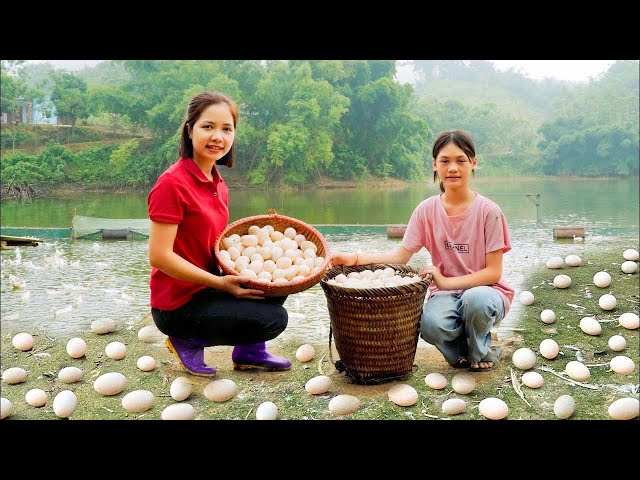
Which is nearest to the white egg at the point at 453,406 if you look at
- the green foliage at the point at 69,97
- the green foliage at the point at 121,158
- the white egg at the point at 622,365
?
the white egg at the point at 622,365

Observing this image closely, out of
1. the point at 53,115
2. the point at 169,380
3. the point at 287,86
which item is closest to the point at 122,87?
the point at 53,115

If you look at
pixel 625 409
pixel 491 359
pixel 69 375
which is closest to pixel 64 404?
pixel 69 375

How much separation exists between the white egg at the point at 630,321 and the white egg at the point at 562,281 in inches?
21.7

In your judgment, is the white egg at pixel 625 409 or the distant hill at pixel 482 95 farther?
the distant hill at pixel 482 95

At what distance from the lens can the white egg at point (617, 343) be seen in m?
1.93

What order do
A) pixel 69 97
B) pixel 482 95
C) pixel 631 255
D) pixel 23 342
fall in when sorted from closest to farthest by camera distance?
1. pixel 23 342
2. pixel 631 255
3. pixel 69 97
4. pixel 482 95

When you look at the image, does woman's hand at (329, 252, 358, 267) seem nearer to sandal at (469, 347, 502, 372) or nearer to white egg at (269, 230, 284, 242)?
white egg at (269, 230, 284, 242)

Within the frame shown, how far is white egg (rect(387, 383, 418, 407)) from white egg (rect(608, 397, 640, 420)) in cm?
50

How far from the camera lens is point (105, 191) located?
7742mm

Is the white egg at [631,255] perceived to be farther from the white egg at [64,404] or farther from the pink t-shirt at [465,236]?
the white egg at [64,404]

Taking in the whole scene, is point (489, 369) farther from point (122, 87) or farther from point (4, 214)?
point (122, 87)

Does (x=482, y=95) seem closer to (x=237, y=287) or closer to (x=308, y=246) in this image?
(x=308, y=246)

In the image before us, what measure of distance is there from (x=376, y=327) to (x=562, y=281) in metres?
1.50

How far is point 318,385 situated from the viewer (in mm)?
1640
